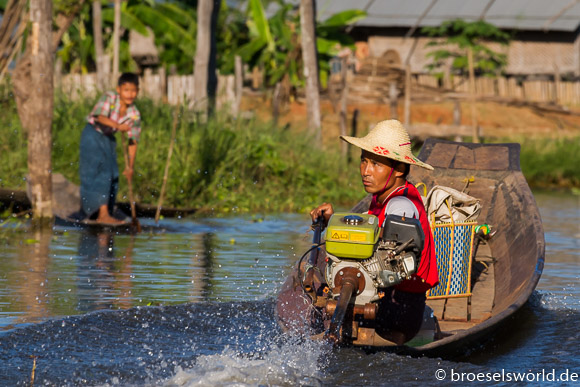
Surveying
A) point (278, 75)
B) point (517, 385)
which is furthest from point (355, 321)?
point (278, 75)

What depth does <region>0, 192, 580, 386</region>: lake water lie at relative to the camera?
17.1ft

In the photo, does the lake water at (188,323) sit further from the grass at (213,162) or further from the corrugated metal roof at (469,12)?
the corrugated metal roof at (469,12)

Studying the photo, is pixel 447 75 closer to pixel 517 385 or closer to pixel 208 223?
pixel 208 223

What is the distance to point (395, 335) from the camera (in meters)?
5.24

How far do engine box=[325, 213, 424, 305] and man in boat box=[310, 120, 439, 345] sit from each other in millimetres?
358

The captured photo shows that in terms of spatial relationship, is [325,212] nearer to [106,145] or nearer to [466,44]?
[106,145]

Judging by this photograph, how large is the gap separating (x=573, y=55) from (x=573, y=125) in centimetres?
487

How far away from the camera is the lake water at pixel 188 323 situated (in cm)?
522

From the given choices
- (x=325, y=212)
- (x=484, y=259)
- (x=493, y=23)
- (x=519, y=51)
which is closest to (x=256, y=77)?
(x=493, y=23)

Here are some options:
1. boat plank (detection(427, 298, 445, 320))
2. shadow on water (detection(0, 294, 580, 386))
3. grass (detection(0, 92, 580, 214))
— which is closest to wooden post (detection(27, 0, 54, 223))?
grass (detection(0, 92, 580, 214))

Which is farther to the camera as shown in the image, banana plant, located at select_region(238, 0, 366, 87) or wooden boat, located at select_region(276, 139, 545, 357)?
banana plant, located at select_region(238, 0, 366, 87)

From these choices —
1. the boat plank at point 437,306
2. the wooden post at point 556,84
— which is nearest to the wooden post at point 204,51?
the boat plank at point 437,306

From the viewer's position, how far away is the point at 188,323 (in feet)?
21.9

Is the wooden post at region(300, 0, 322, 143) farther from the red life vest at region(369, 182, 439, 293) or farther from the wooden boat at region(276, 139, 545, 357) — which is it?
the red life vest at region(369, 182, 439, 293)
